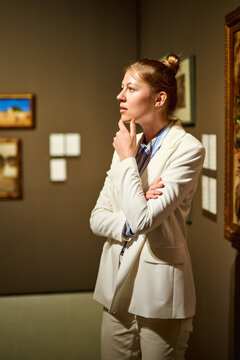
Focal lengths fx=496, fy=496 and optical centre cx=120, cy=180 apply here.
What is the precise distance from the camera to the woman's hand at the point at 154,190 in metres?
1.78

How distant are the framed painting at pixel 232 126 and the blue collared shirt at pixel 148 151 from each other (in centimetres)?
51

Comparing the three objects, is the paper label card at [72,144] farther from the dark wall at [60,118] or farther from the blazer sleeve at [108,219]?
the blazer sleeve at [108,219]

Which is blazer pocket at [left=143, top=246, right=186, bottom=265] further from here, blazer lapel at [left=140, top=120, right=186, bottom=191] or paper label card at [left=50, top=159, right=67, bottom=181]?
paper label card at [left=50, top=159, right=67, bottom=181]

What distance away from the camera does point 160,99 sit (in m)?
1.94

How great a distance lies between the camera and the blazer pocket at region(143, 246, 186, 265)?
184 centimetres

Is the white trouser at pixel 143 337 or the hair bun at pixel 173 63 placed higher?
the hair bun at pixel 173 63

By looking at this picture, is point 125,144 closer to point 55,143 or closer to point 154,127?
point 154,127

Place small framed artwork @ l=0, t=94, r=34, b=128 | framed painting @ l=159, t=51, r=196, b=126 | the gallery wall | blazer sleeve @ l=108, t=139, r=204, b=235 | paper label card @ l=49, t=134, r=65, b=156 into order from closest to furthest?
blazer sleeve @ l=108, t=139, r=204, b=235 < the gallery wall < framed painting @ l=159, t=51, r=196, b=126 < small framed artwork @ l=0, t=94, r=34, b=128 < paper label card @ l=49, t=134, r=65, b=156

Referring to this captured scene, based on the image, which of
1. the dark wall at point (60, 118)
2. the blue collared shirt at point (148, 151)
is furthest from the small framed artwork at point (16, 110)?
the blue collared shirt at point (148, 151)

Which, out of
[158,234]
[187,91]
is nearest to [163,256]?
[158,234]

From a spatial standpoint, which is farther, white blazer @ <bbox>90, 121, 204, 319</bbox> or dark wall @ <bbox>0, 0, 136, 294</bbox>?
dark wall @ <bbox>0, 0, 136, 294</bbox>

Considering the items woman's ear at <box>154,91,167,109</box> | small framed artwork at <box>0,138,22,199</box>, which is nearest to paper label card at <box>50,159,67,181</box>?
small framed artwork at <box>0,138,22,199</box>

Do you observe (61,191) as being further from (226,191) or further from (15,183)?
(226,191)

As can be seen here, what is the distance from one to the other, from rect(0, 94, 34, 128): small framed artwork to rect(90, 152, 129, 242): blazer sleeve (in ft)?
9.09
